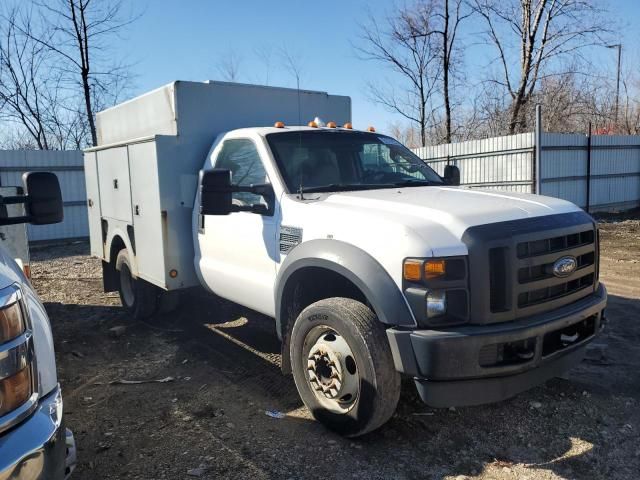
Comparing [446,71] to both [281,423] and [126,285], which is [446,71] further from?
[281,423]

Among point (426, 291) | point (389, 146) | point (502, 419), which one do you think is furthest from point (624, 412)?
point (389, 146)

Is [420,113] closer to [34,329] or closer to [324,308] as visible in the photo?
[324,308]

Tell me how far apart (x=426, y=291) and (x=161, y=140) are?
325cm

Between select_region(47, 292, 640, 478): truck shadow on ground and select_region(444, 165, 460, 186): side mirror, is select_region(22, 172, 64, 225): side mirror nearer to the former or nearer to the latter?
select_region(47, 292, 640, 478): truck shadow on ground

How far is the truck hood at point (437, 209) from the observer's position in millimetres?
3098

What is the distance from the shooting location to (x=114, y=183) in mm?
6355

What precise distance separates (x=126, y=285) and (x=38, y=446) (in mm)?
5168

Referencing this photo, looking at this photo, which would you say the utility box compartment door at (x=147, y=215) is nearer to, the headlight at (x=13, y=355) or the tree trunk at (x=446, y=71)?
the headlight at (x=13, y=355)

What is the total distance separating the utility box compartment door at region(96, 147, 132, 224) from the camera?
19.7ft

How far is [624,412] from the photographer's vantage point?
3834 millimetres

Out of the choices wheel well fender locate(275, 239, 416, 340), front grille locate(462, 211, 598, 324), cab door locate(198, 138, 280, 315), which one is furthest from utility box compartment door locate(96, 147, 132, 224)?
front grille locate(462, 211, 598, 324)

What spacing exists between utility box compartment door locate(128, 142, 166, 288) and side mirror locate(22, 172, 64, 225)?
2287 mm

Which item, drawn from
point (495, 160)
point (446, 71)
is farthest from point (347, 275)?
point (446, 71)

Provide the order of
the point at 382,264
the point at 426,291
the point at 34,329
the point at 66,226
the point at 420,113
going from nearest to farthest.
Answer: the point at 34,329, the point at 426,291, the point at 382,264, the point at 66,226, the point at 420,113
